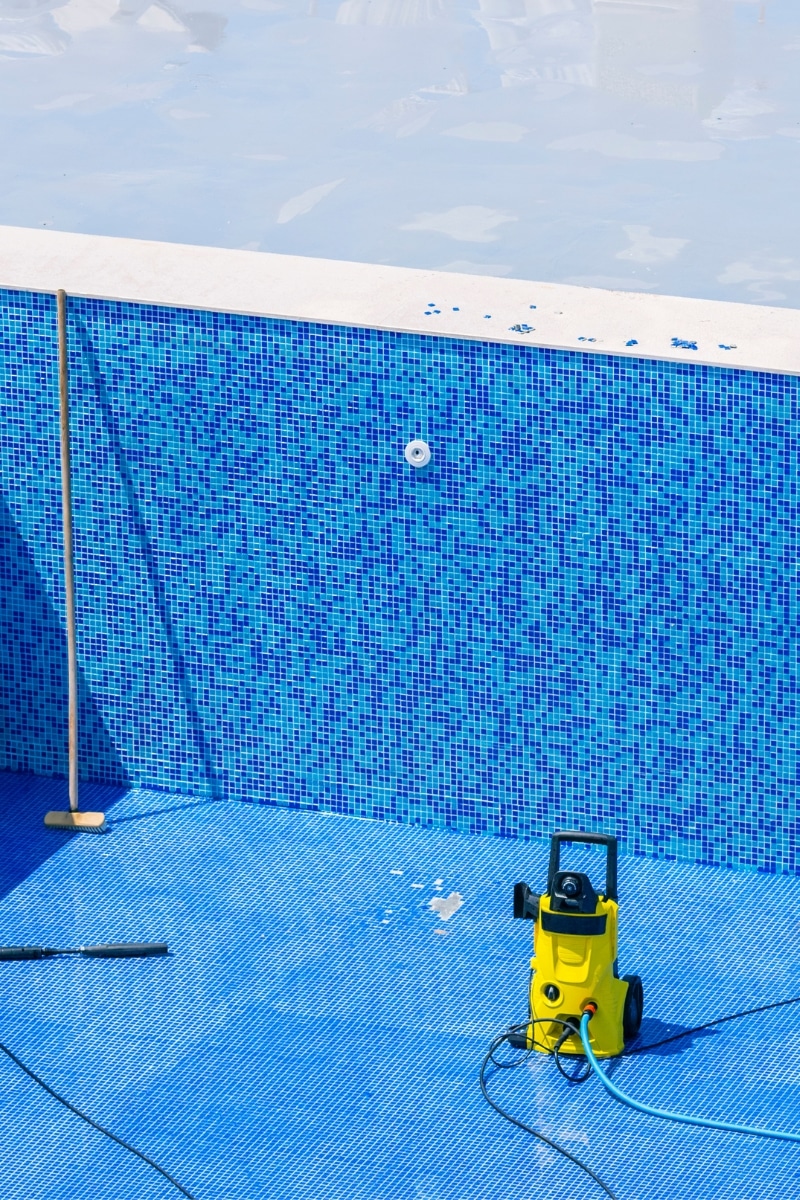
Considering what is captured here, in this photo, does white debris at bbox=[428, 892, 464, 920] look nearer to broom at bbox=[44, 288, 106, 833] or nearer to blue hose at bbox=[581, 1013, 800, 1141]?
blue hose at bbox=[581, 1013, 800, 1141]

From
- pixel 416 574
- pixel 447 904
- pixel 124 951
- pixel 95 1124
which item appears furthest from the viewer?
pixel 416 574

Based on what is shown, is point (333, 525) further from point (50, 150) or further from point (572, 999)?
point (50, 150)

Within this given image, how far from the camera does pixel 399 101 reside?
1152 centimetres

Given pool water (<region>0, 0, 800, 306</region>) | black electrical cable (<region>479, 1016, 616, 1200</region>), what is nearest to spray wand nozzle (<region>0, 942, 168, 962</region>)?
black electrical cable (<region>479, 1016, 616, 1200</region>)

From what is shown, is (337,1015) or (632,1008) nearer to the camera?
(632,1008)

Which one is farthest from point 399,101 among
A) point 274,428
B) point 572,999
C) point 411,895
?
point 572,999

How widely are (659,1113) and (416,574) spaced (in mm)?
2125

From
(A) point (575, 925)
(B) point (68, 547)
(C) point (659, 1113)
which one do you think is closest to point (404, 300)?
(B) point (68, 547)

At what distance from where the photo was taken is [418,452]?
713cm

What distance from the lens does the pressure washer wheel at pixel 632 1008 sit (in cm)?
634

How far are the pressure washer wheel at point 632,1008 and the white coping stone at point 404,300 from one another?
2011 mm

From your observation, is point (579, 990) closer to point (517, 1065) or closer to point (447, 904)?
point (517, 1065)

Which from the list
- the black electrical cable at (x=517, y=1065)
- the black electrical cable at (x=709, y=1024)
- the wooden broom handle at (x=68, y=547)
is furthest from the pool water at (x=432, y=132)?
the black electrical cable at (x=517, y=1065)

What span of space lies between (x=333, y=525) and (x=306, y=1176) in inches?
94.0
